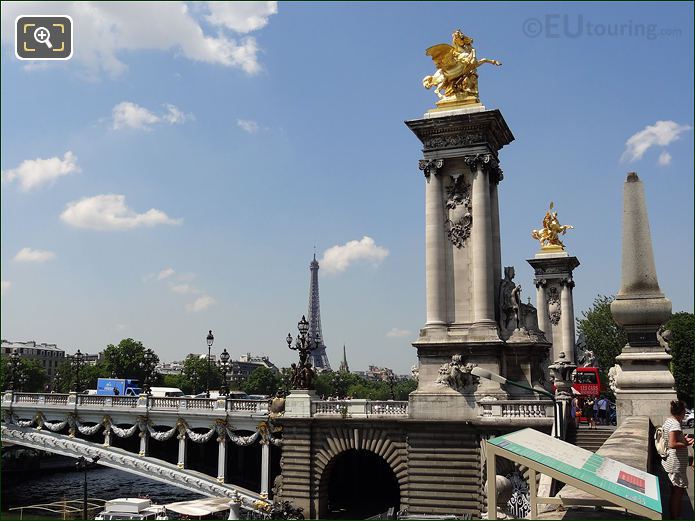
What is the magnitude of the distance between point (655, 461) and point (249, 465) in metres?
45.8

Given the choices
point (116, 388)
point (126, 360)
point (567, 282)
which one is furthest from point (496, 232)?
point (126, 360)

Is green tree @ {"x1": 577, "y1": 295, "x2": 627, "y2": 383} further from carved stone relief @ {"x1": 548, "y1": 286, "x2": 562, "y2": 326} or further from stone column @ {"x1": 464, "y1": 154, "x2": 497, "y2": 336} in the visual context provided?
stone column @ {"x1": 464, "y1": 154, "x2": 497, "y2": 336}

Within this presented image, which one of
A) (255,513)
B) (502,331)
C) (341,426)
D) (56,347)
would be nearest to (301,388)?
(341,426)

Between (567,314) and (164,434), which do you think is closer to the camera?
(164,434)

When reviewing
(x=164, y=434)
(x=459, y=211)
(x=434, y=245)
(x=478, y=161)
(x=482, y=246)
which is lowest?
(x=164, y=434)

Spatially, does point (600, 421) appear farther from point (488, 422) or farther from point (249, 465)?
point (249, 465)

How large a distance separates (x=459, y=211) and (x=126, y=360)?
8758cm

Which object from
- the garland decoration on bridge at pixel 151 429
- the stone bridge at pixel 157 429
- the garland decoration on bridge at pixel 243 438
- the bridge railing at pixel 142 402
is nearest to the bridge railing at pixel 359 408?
the garland decoration on bridge at pixel 151 429

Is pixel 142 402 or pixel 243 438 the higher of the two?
pixel 142 402

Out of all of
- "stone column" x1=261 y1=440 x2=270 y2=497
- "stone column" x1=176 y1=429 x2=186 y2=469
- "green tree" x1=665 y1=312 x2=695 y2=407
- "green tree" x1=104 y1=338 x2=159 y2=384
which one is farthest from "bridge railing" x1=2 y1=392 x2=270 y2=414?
"green tree" x1=104 y1=338 x2=159 y2=384

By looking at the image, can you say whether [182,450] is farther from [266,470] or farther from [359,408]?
[359,408]

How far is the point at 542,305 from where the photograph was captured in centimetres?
5066

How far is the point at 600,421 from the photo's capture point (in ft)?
125

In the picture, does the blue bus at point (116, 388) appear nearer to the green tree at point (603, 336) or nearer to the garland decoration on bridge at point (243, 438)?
the garland decoration on bridge at point (243, 438)
